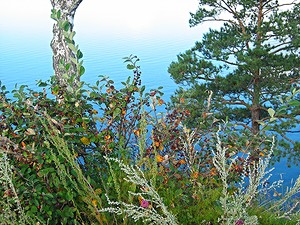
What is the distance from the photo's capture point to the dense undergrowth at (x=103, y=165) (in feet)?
7.27

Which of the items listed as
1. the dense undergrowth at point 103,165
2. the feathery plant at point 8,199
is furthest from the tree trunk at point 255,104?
the feathery plant at point 8,199

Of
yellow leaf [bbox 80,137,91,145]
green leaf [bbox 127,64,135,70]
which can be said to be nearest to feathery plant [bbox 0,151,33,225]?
yellow leaf [bbox 80,137,91,145]

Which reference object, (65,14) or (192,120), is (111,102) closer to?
(65,14)

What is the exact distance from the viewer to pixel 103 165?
2.73 m

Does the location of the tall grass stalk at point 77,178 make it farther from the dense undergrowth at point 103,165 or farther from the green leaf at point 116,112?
the green leaf at point 116,112

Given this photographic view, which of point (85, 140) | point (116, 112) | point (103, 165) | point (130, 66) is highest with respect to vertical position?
point (130, 66)

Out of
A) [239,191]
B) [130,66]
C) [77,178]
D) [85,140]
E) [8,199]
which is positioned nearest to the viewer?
[239,191]

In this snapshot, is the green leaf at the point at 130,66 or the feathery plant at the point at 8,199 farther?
the green leaf at the point at 130,66

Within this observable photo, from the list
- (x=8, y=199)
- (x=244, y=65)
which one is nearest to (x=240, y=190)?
(x=8, y=199)

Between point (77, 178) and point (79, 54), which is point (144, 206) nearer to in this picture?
point (77, 178)

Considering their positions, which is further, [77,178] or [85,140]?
[85,140]

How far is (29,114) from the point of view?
2.56m

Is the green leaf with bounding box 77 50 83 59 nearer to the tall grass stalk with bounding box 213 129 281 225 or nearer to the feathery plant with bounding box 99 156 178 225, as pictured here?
the feathery plant with bounding box 99 156 178 225

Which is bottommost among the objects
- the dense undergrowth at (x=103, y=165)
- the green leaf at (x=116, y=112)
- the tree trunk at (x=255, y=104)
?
the tree trunk at (x=255, y=104)
